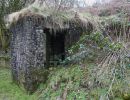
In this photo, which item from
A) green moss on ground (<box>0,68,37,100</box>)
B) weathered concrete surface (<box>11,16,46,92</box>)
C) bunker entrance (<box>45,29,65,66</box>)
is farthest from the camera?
bunker entrance (<box>45,29,65,66</box>)

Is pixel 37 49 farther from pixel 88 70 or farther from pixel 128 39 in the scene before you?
pixel 128 39

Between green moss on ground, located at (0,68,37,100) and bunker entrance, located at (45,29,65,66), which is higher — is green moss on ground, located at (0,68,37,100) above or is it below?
below

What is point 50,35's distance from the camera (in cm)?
928

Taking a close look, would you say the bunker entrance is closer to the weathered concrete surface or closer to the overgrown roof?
the overgrown roof

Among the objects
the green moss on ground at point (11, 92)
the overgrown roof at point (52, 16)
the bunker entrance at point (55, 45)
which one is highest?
the overgrown roof at point (52, 16)

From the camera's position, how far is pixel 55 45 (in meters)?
9.41

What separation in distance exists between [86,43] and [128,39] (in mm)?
1308

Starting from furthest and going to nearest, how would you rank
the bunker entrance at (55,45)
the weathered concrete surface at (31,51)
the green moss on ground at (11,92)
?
the bunker entrance at (55,45) < the weathered concrete surface at (31,51) < the green moss on ground at (11,92)

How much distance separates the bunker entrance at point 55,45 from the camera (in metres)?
8.93

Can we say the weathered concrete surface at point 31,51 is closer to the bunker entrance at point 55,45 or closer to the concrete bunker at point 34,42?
the concrete bunker at point 34,42

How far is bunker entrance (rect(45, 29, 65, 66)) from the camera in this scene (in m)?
8.93

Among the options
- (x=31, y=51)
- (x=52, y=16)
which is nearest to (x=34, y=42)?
(x=31, y=51)

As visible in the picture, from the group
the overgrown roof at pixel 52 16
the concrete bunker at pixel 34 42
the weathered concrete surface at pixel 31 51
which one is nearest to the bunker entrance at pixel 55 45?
the concrete bunker at pixel 34 42

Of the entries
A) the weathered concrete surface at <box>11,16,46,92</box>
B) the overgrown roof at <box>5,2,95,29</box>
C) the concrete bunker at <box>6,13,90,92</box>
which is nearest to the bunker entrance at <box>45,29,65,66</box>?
the concrete bunker at <box>6,13,90,92</box>
